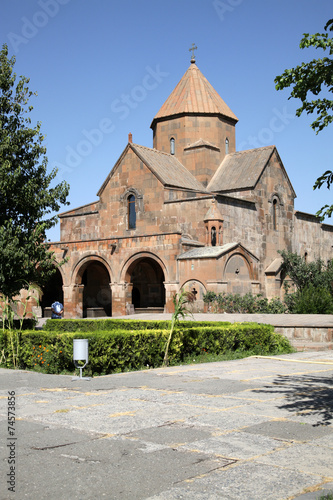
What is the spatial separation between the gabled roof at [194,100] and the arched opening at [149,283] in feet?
31.8

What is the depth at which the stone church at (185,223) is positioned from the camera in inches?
1096

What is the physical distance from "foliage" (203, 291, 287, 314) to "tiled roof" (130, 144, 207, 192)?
8293 mm

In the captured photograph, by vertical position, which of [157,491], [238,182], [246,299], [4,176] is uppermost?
[238,182]

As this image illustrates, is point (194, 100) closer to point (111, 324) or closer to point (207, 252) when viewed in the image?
point (207, 252)

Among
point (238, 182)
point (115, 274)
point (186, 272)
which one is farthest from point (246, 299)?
point (238, 182)

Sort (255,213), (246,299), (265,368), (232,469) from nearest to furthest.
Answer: (232,469) < (265,368) < (246,299) < (255,213)

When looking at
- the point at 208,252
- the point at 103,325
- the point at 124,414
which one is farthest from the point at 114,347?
the point at 208,252

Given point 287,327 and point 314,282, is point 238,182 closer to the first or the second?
point 314,282

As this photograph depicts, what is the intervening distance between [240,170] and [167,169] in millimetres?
4500

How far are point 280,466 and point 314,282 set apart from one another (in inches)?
969

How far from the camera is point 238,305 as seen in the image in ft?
83.5

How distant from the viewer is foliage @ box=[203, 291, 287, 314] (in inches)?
997

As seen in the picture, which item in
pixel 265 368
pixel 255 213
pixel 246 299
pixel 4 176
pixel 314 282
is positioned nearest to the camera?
pixel 265 368

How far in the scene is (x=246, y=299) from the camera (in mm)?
25609
